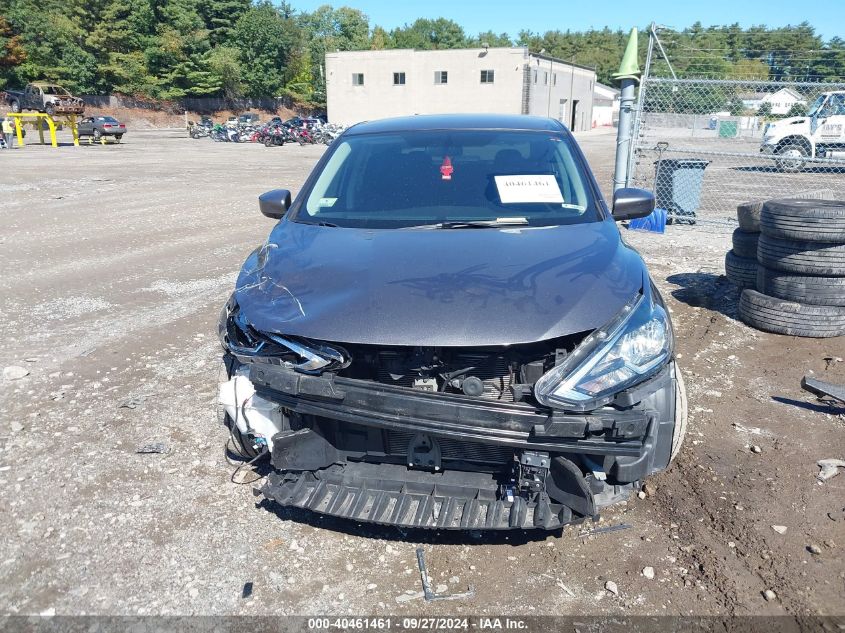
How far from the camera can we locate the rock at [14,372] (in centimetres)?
457

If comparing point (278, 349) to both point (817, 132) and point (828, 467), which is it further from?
point (817, 132)

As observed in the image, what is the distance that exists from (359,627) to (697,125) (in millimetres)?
14970

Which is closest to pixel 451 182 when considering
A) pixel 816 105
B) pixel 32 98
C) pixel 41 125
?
pixel 816 105

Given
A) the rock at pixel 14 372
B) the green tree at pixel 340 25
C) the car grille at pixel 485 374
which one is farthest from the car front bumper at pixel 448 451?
the green tree at pixel 340 25

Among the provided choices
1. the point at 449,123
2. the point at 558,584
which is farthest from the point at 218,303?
the point at 558,584

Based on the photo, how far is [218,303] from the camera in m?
6.29

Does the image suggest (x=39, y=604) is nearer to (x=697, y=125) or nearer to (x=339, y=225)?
(x=339, y=225)

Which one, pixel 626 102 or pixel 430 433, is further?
pixel 626 102

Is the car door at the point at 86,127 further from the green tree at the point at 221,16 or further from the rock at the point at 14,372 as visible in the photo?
the green tree at the point at 221,16

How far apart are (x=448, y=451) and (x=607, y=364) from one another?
0.74 meters

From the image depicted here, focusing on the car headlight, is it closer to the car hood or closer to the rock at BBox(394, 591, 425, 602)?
the car hood

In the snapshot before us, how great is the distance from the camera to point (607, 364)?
2.43m

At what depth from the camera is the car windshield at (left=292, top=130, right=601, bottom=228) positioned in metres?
3.57

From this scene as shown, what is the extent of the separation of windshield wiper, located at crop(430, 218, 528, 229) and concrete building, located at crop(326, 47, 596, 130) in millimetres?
46250
